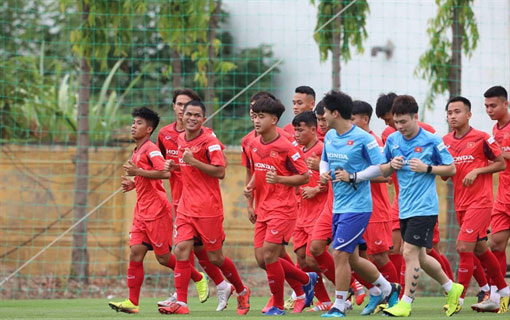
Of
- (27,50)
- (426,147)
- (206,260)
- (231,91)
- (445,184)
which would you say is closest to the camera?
(426,147)

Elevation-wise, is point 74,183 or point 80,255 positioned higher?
point 74,183

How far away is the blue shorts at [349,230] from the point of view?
7.66 meters

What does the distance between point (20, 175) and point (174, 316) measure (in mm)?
7081

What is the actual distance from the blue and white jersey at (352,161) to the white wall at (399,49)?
6.41 metres

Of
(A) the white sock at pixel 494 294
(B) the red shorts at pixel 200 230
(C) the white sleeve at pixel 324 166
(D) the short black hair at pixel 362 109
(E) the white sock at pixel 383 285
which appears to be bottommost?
(A) the white sock at pixel 494 294

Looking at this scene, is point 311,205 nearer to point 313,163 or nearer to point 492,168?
point 313,163

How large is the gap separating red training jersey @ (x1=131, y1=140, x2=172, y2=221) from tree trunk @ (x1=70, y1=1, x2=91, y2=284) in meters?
4.90

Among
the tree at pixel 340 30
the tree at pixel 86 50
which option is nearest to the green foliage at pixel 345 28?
the tree at pixel 340 30

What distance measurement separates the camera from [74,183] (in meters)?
14.6

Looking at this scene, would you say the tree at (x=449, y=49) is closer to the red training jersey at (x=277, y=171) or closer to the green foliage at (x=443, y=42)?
the green foliage at (x=443, y=42)

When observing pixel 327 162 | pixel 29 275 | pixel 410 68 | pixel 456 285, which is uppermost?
pixel 410 68

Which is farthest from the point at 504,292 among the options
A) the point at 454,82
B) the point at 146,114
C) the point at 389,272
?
the point at 454,82

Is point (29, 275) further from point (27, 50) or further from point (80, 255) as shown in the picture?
point (27, 50)

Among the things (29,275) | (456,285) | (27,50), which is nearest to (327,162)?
(456,285)
